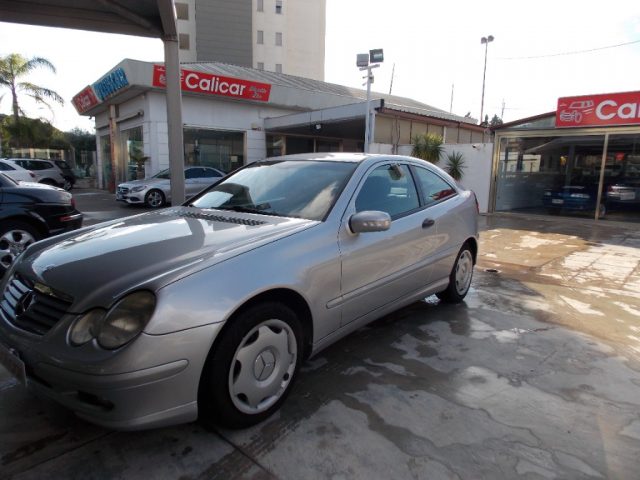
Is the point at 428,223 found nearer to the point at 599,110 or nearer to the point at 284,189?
the point at 284,189

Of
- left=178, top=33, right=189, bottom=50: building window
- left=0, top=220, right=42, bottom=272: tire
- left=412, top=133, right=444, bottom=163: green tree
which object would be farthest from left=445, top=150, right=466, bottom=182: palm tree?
left=178, top=33, right=189, bottom=50: building window

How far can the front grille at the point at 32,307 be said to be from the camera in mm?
2023

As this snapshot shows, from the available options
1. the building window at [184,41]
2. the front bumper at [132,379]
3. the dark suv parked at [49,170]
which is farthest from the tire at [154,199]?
the building window at [184,41]

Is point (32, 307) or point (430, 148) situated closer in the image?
point (32, 307)

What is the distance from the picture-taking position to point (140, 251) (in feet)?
7.56

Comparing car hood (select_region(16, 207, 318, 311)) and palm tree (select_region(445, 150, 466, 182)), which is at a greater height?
palm tree (select_region(445, 150, 466, 182))

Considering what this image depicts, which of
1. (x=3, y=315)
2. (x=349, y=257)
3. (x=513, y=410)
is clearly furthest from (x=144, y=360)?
(x=513, y=410)

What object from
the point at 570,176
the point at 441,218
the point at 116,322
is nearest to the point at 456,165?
the point at 570,176

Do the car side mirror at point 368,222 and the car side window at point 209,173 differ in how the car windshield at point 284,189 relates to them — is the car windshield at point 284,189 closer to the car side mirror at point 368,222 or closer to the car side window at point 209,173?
the car side mirror at point 368,222

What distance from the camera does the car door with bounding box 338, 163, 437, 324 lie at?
2.84 m

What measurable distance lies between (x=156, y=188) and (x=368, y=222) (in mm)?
11844

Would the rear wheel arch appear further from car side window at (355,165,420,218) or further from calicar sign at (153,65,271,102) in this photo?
calicar sign at (153,65,271,102)

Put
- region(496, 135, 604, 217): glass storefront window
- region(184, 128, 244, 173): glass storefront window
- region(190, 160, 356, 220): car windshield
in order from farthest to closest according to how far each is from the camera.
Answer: region(184, 128, 244, 173): glass storefront window → region(496, 135, 604, 217): glass storefront window → region(190, 160, 356, 220): car windshield

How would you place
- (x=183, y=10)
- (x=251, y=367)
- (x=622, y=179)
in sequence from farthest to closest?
(x=183, y=10) → (x=622, y=179) → (x=251, y=367)
